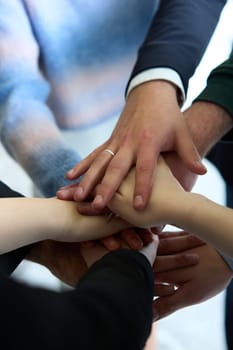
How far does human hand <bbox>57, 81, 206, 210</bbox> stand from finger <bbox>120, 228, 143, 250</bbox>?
5 centimetres

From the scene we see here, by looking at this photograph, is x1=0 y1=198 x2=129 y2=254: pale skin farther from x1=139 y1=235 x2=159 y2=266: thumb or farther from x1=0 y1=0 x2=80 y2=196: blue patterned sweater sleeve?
x1=0 y1=0 x2=80 y2=196: blue patterned sweater sleeve

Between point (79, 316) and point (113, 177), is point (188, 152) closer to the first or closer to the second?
point (113, 177)

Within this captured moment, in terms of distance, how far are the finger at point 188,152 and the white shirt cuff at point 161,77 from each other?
0.10 m

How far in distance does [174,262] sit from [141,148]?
0.16 meters

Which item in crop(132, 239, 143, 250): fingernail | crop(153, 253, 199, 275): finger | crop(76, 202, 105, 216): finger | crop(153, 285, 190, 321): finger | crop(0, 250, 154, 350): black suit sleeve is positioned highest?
crop(0, 250, 154, 350): black suit sleeve

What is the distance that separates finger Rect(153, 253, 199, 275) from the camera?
28.0 inches

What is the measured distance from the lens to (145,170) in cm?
64

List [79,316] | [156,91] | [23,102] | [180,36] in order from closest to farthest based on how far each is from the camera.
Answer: [79,316] < [156,91] < [180,36] < [23,102]

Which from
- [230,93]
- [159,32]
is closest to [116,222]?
[230,93]


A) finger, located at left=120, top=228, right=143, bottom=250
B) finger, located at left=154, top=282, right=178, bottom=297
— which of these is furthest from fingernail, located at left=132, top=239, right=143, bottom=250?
finger, located at left=154, top=282, right=178, bottom=297

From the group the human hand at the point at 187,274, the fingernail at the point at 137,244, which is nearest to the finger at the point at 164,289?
the human hand at the point at 187,274

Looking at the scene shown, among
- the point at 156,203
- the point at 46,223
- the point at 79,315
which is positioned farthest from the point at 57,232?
the point at 79,315

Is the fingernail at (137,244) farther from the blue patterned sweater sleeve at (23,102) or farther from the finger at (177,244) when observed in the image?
the blue patterned sweater sleeve at (23,102)

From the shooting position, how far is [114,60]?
1077mm
